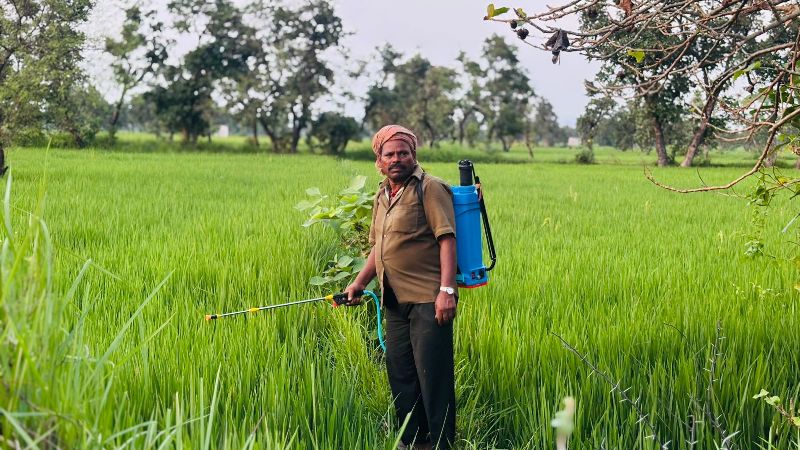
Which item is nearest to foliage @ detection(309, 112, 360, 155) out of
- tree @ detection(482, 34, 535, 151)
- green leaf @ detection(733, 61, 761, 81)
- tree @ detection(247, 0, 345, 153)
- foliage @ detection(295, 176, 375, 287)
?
tree @ detection(247, 0, 345, 153)

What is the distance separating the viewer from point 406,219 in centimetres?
221

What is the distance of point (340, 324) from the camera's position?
303 cm

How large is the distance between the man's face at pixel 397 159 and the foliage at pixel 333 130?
28.5 meters

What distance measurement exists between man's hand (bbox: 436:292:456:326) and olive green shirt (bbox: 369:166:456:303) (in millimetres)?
73

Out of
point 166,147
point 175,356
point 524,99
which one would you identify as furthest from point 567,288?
point 524,99

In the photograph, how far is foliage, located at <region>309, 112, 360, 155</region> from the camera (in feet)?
99.6

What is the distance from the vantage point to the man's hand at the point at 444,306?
6.88ft

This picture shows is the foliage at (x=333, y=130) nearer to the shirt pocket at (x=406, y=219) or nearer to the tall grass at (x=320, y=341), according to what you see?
the tall grass at (x=320, y=341)

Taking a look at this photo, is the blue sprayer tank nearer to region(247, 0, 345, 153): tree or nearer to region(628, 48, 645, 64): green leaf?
region(628, 48, 645, 64): green leaf

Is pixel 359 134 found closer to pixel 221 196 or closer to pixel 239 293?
pixel 221 196

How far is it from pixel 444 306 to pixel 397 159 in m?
0.52

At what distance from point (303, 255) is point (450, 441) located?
2.60 metres

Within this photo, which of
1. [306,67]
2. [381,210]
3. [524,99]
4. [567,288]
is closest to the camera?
[381,210]

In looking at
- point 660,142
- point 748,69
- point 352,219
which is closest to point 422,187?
point 748,69
